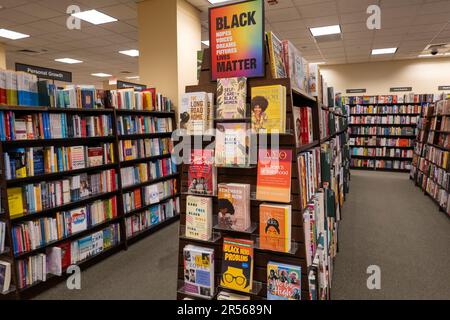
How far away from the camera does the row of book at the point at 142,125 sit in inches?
152

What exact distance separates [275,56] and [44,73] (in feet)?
8.30

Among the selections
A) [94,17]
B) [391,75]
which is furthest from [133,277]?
[391,75]

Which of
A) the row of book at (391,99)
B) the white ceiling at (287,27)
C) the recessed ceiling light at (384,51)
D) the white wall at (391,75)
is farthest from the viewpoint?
the white wall at (391,75)

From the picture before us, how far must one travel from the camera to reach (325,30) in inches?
258

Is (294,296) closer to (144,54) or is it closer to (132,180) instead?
(132,180)

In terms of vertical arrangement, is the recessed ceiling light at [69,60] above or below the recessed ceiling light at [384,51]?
above

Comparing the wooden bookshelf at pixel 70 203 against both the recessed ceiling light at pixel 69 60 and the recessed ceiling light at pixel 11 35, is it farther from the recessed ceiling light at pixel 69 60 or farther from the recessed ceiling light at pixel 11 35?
the recessed ceiling light at pixel 69 60

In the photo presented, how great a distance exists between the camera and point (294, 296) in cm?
161

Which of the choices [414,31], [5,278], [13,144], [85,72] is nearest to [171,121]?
[13,144]

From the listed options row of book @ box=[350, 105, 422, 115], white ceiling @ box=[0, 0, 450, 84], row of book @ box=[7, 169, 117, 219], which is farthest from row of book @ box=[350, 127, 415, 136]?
row of book @ box=[7, 169, 117, 219]

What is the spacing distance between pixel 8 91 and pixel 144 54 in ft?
9.28

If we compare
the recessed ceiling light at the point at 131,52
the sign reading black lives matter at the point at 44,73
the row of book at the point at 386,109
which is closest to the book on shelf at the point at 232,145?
the sign reading black lives matter at the point at 44,73

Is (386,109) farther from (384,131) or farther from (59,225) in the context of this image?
(59,225)

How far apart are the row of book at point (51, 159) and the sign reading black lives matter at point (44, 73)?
29.8 inches
